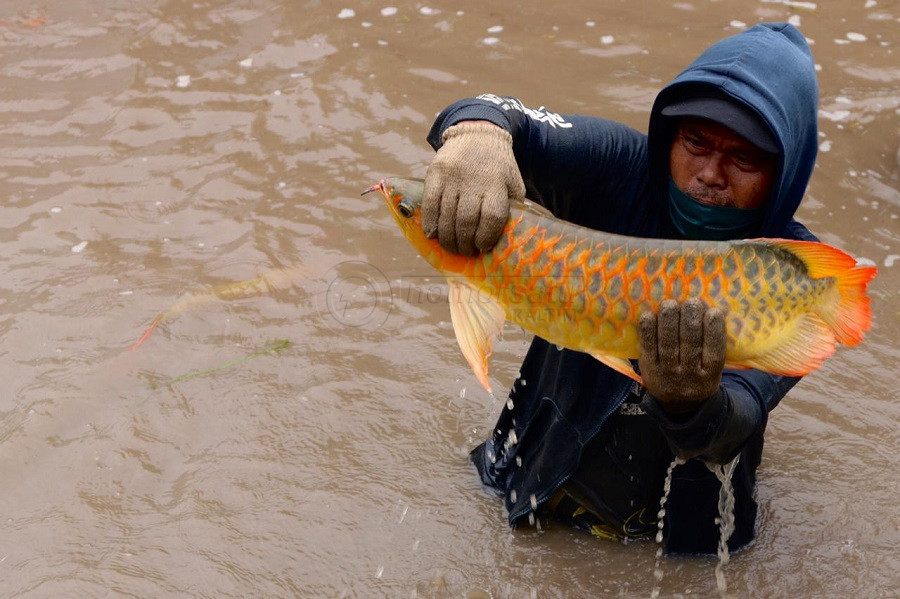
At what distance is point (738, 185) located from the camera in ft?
9.05

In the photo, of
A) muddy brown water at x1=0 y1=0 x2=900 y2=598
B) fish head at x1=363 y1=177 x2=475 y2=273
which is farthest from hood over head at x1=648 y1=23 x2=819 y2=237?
muddy brown water at x1=0 y1=0 x2=900 y2=598

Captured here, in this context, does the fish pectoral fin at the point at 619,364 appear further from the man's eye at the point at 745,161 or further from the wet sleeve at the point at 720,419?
the man's eye at the point at 745,161

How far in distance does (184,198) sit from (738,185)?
364 cm

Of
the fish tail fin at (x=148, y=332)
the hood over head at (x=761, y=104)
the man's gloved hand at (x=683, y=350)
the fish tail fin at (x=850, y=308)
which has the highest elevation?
the hood over head at (x=761, y=104)

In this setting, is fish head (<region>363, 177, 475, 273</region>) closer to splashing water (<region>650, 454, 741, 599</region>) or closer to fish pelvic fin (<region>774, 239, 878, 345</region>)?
fish pelvic fin (<region>774, 239, 878, 345</region>)

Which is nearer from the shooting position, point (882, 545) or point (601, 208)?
point (601, 208)

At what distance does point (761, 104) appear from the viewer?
2623 millimetres

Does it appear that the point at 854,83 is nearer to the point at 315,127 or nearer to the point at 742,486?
the point at 315,127

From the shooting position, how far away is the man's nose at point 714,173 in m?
2.75

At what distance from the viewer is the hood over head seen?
→ 8.66 ft

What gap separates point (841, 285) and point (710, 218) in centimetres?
55

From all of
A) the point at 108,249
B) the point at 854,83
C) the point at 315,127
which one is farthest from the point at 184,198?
the point at 854,83

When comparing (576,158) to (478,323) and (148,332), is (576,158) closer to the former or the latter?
(478,323)

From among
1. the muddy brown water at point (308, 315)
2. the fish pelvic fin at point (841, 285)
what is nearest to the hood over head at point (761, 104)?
the fish pelvic fin at point (841, 285)
